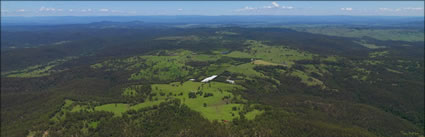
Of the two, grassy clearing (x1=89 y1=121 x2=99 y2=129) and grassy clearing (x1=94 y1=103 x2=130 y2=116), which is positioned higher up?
grassy clearing (x1=94 y1=103 x2=130 y2=116)

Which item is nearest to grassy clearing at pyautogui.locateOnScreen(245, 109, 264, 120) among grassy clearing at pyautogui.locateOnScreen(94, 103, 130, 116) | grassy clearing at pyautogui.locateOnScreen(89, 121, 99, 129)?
grassy clearing at pyautogui.locateOnScreen(94, 103, 130, 116)

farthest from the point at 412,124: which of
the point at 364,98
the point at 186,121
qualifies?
the point at 186,121

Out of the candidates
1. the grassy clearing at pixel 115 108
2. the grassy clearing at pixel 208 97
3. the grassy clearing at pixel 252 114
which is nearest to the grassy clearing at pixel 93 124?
the grassy clearing at pixel 115 108

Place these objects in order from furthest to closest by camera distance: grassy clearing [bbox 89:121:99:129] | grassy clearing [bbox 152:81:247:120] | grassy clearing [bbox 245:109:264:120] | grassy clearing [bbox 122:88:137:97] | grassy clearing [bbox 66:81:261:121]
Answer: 1. grassy clearing [bbox 122:88:137:97]
2. grassy clearing [bbox 66:81:261:121]
3. grassy clearing [bbox 152:81:247:120]
4. grassy clearing [bbox 245:109:264:120]
5. grassy clearing [bbox 89:121:99:129]

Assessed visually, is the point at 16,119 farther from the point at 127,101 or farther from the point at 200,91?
the point at 200,91

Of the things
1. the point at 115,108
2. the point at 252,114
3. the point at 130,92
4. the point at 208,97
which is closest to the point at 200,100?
the point at 208,97

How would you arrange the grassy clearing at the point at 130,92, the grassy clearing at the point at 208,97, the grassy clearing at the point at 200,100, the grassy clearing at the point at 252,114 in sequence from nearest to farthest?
1. the grassy clearing at the point at 252,114
2. the grassy clearing at the point at 208,97
3. the grassy clearing at the point at 200,100
4. the grassy clearing at the point at 130,92

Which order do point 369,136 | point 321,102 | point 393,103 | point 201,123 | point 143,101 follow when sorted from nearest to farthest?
1. point 201,123
2. point 369,136
3. point 143,101
4. point 321,102
5. point 393,103

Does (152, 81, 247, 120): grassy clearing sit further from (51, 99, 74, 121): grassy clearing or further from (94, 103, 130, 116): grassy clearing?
(51, 99, 74, 121): grassy clearing

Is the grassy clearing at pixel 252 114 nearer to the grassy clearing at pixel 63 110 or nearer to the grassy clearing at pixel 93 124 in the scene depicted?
the grassy clearing at pixel 93 124

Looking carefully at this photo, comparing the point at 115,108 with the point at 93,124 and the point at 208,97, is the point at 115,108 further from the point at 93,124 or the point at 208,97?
the point at 208,97

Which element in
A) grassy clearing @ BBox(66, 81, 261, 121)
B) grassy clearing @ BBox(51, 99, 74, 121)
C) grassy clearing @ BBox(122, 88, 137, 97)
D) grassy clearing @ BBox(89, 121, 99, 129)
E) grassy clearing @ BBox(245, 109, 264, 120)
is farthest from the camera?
grassy clearing @ BBox(122, 88, 137, 97)
